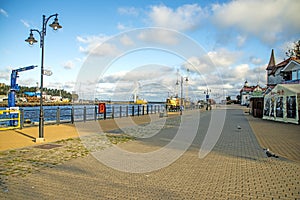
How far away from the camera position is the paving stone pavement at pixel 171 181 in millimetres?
4766

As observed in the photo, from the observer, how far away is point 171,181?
18.4 feet

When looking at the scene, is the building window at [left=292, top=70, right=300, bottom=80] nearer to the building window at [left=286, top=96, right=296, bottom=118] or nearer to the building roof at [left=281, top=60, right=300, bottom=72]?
the building roof at [left=281, top=60, right=300, bottom=72]

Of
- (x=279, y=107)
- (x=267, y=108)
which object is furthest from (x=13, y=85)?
(x=267, y=108)

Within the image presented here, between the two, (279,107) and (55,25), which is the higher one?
(55,25)

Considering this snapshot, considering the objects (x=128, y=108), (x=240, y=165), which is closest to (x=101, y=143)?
(x=240, y=165)

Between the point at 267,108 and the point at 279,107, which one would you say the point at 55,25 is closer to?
the point at 279,107

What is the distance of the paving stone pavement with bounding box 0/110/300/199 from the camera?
4.77 meters

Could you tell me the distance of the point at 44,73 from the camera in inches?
420

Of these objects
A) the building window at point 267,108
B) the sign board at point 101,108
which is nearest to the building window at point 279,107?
the building window at point 267,108

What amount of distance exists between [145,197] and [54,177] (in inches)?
93.9

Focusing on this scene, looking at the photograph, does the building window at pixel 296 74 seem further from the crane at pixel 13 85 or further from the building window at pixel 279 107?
the crane at pixel 13 85

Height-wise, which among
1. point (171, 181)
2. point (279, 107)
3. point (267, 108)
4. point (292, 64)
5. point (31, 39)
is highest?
point (292, 64)

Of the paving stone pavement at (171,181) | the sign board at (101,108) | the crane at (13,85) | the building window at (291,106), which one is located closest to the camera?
the paving stone pavement at (171,181)

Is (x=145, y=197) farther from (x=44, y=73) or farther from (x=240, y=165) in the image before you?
(x=44, y=73)
